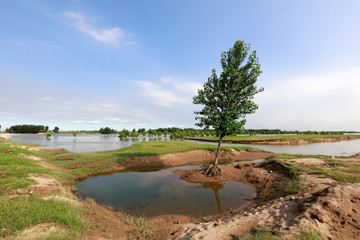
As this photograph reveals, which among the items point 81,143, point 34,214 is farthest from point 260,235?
point 81,143

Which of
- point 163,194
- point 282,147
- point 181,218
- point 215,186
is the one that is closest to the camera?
point 181,218

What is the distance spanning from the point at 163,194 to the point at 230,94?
12914 mm

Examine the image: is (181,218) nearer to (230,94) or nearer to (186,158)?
(230,94)

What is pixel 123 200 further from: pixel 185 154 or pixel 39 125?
pixel 39 125

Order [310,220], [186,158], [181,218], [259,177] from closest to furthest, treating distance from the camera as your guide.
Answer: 1. [310,220]
2. [181,218]
3. [259,177]
4. [186,158]

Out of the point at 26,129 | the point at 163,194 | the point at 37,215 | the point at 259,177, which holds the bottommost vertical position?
the point at 163,194

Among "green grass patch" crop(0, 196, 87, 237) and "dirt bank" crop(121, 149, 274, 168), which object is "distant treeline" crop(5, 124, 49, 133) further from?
"green grass patch" crop(0, 196, 87, 237)

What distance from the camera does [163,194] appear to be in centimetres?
1329

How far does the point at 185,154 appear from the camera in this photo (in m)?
31.0

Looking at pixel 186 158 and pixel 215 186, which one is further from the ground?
pixel 186 158

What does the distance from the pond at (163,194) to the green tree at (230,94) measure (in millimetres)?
4290

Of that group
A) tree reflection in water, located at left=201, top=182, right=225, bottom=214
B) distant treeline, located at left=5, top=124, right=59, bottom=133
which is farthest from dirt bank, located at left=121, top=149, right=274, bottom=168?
distant treeline, located at left=5, top=124, right=59, bottom=133

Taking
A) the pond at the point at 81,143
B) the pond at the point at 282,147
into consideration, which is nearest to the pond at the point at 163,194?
the pond at the point at 81,143

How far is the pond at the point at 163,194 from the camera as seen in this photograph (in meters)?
10.7
